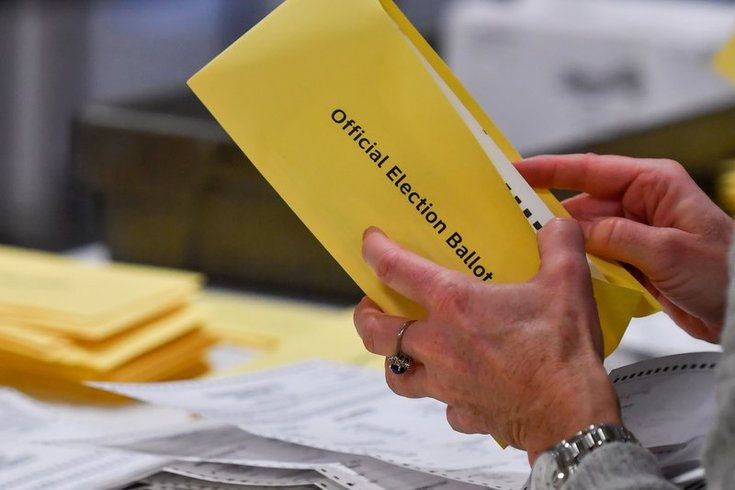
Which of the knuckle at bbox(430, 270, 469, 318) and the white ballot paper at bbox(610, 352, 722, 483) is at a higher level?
the knuckle at bbox(430, 270, 469, 318)

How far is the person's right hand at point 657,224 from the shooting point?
68cm

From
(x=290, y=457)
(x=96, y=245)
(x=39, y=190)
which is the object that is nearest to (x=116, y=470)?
(x=290, y=457)

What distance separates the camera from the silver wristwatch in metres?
0.55

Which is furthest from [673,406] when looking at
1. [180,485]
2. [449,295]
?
[180,485]

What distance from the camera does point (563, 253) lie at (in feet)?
1.95

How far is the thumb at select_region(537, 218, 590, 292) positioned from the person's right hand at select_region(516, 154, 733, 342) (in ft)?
0.25

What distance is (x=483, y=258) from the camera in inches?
24.9

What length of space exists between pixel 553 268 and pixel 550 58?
1335mm

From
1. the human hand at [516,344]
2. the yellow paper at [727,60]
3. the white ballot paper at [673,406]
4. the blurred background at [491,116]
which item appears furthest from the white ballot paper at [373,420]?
the yellow paper at [727,60]

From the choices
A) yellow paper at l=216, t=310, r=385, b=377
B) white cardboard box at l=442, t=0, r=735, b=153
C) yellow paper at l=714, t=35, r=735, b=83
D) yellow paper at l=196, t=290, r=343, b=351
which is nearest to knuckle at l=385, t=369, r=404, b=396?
yellow paper at l=216, t=310, r=385, b=377

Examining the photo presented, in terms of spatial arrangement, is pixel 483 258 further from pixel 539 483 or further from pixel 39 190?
pixel 39 190

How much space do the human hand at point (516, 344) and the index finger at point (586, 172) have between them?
0.12 meters

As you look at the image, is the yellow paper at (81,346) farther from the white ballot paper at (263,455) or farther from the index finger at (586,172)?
the index finger at (586,172)

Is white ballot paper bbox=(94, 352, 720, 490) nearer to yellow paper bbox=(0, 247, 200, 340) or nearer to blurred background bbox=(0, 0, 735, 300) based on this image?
yellow paper bbox=(0, 247, 200, 340)
